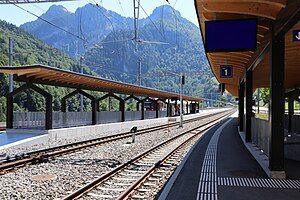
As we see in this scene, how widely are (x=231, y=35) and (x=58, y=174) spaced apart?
620 cm

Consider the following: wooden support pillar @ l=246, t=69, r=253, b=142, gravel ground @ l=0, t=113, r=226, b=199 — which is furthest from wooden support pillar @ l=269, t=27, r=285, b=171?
wooden support pillar @ l=246, t=69, r=253, b=142

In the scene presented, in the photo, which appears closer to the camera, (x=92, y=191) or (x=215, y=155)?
(x=92, y=191)

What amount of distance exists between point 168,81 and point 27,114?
11168 centimetres

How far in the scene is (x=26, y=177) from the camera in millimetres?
10352

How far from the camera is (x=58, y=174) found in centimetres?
1075

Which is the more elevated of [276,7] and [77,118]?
[276,7]

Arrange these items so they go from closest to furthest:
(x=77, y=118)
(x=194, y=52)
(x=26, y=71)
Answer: (x=26, y=71) → (x=77, y=118) → (x=194, y=52)

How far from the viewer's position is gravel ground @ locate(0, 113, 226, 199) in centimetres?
855

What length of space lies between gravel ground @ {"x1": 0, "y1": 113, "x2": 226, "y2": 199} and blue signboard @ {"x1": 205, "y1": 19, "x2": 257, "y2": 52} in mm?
4903

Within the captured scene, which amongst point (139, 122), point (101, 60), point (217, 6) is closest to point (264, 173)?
point (217, 6)

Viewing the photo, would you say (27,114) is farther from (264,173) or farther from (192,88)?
(192,88)

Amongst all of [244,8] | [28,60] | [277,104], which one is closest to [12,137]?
[277,104]

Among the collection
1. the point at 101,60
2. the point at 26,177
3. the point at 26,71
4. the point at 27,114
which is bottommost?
the point at 26,177

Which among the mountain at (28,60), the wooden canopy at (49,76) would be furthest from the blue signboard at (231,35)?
the mountain at (28,60)
